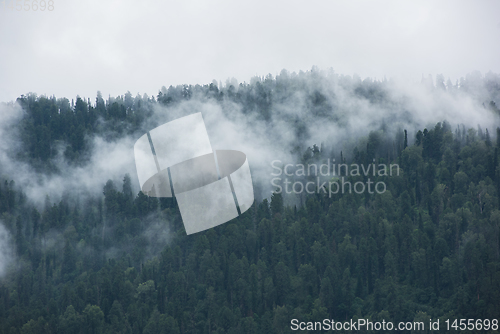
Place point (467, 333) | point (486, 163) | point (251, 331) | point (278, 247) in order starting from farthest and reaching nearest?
point (486, 163), point (278, 247), point (251, 331), point (467, 333)

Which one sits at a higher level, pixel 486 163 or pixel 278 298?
pixel 486 163

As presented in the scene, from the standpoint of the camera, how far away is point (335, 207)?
175875 millimetres

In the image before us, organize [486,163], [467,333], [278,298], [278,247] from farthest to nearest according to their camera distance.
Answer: [486,163] < [278,247] < [278,298] < [467,333]

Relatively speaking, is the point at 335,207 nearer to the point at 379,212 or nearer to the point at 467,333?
the point at 379,212

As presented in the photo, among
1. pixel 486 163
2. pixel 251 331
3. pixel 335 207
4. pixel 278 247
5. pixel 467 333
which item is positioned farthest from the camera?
pixel 486 163

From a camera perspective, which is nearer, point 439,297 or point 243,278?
point 439,297

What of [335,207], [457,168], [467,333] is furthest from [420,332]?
[457,168]

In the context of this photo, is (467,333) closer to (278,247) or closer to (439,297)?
(439,297)

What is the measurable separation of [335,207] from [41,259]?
334 feet

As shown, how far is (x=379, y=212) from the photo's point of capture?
171 m

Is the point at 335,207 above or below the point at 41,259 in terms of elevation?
above

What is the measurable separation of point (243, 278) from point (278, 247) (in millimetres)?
17982

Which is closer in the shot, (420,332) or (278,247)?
(420,332)

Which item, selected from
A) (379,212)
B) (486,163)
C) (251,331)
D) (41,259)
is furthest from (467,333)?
(41,259)
